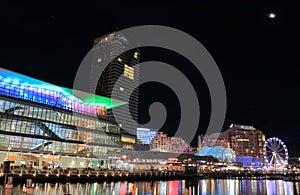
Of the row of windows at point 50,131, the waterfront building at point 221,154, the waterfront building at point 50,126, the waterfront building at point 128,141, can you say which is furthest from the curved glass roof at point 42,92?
the waterfront building at point 221,154

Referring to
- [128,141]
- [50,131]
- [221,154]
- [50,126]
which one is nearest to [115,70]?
[128,141]

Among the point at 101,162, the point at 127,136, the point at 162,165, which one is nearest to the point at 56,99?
the point at 101,162

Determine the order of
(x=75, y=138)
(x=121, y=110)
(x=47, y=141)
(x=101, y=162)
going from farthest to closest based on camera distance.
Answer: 1. (x=121, y=110)
2. (x=101, y=162)
3. (x=75, y=138)
4. (x=47, y=141)

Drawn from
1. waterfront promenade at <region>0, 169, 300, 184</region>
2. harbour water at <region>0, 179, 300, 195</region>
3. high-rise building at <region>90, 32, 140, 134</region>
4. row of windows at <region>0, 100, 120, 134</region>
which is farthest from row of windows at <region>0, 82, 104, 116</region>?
high-rise building at <region>90, 32, 140, 134</region>

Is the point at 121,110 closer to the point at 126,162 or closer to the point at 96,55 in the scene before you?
the point at 96,55

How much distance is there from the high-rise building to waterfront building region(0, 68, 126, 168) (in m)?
79.4

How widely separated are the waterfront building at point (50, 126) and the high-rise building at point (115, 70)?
79.4 metres

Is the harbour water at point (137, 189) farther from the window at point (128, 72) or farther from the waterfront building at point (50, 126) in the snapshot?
the window at point (128, 72)

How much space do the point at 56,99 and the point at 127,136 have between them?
41.3 metres

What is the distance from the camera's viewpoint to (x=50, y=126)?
69.1m

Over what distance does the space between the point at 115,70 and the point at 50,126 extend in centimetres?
10788

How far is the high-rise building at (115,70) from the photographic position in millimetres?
172538

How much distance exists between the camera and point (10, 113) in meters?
61.4

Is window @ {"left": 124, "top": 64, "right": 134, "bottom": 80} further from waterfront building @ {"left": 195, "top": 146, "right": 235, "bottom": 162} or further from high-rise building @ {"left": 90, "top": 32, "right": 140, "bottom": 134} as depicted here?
waterfront building @ {"left": 195, "top": 146, "right": 235, "bottom": 162}
